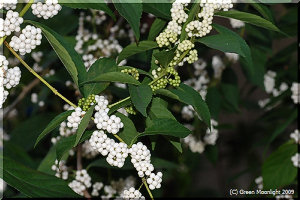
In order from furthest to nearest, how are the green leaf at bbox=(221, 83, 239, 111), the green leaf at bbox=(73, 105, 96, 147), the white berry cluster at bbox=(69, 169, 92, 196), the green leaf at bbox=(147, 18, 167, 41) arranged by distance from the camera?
the green leaf at bbox=(221, 83, 239, 111)
the white berry cluster at bbox=(69, 169, 92, 196)
the green leaf at bbox=(147, 18, 167, 41)
the green leaf at bbox=(73, 105, 96, 147)

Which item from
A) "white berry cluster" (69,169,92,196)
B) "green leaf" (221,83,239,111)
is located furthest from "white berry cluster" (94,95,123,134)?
"green leaf" (221,83,239,111)

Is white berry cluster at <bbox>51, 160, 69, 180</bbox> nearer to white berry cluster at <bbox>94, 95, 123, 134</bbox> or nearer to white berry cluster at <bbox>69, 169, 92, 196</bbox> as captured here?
white berry cluster at <bbox>69, 169, 92, 196</bbox>

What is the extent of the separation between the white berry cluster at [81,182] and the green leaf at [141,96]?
1.54ft

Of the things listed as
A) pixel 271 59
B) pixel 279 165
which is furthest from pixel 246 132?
pixel 279 165

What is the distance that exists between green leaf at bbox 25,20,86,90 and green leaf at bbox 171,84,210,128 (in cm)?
19

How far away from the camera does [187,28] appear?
1.00 meters

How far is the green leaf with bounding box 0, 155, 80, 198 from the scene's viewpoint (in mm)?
1003

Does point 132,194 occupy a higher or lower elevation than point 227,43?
lower

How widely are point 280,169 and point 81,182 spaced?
61 centimetres

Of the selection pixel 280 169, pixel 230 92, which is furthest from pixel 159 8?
pixel 230 92

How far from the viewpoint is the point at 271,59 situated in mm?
2070

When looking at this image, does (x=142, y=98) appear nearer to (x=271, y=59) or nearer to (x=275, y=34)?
(x=275, y=34)

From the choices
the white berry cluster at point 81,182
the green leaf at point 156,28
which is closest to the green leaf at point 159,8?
the green leaf at point 156,28

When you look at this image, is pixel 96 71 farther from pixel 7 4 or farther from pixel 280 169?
pixel 280 169
